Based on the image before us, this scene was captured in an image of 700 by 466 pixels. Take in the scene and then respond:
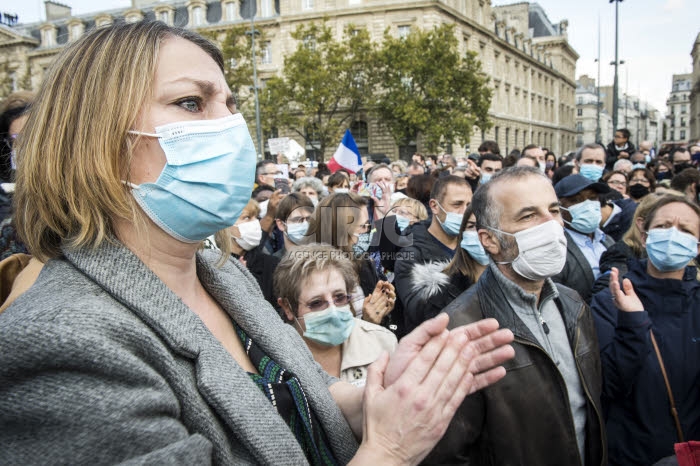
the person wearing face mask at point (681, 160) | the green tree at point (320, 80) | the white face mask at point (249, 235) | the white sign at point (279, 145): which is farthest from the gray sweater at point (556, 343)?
the green tree at point (320, 80)

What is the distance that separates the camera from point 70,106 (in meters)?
1.25

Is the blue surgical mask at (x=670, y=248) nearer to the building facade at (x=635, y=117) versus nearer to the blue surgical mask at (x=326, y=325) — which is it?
the blue surgical mask at (x=326, y=325)

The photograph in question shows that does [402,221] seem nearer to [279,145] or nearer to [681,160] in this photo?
[681,160]

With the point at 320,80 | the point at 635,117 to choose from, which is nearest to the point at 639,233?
the point at 320,80

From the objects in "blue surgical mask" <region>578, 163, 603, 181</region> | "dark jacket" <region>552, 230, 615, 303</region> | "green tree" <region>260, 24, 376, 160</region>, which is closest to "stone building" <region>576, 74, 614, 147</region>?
"green tree" <region>260, 24, 376, 160</region>

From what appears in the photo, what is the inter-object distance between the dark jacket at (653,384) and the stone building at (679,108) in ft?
522

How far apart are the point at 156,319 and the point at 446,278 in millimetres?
2562

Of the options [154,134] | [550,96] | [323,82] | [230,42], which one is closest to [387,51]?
[323,82]

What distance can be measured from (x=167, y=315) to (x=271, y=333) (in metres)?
0.42

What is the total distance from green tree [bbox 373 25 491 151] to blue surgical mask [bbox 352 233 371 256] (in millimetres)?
30573

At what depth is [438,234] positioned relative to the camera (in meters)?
4.43

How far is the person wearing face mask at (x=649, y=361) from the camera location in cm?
Answer: 261

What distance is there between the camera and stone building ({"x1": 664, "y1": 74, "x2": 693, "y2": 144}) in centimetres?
13725

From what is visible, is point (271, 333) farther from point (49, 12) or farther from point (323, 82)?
point (49, 12)
